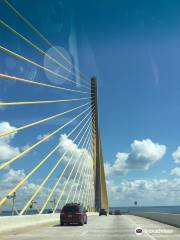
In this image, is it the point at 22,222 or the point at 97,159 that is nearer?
the point at 22,222

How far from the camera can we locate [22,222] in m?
22.2

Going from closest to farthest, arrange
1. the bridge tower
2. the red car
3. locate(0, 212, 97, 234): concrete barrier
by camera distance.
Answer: locate(0, 212, 97, 234): concrete barrier < the red car < the bridge tower

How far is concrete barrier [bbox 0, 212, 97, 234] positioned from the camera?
1878 cm

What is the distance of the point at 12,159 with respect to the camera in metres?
18.7

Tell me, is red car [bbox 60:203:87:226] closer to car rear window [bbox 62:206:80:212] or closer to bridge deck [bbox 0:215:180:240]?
car rear window [bbox 62:206:80:212]

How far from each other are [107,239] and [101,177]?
52.2 metres

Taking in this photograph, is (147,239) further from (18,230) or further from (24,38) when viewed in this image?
(24,38)

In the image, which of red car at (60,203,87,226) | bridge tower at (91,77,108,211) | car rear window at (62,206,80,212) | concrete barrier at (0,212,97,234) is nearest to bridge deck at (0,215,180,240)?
concrete barrier at (0,212,97,234)

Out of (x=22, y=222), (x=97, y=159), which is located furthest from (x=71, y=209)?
(x=97, y=159)

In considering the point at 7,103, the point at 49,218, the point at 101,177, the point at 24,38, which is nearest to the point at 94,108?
the point at 101,177

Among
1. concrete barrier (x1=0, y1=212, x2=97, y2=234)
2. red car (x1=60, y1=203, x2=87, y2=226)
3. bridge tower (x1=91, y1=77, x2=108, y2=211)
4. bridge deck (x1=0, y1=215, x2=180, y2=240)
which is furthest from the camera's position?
bridge tower (x1=91, y1=77, x2=108, y2=211)

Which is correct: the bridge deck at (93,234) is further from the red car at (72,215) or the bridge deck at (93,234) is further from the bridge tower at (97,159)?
the bridge tower at (97,159)

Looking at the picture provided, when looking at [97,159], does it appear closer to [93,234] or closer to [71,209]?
[71,209]

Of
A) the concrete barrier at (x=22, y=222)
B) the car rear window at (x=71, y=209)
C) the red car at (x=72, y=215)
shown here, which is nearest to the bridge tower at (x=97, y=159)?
the concrete barrier at (x=22, y=222)
